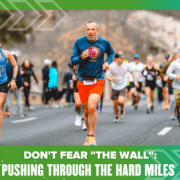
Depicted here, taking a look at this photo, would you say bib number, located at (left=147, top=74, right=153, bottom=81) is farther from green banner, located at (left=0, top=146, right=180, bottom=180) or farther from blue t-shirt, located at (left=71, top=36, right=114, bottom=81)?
green banner, located at (left=0, top=146, right=180, bottom=180)

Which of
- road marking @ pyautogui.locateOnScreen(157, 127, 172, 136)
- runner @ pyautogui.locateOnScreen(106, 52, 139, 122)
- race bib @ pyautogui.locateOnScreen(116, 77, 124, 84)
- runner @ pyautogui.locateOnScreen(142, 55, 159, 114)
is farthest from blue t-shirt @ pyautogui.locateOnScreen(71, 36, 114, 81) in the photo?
runner @ pyautogui.locateOnScreen(142, 55, 159, 114)

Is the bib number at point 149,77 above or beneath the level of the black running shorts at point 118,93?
above

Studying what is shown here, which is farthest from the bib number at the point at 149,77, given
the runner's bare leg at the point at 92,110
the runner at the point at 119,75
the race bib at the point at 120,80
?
the runner's bare leg at the point at 92,110

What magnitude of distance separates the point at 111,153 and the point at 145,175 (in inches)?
41.1

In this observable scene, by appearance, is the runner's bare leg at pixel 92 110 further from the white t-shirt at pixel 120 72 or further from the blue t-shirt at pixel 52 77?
the blue t-shirt at pixel 52 77

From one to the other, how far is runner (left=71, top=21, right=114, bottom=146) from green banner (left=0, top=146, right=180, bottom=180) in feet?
1.97

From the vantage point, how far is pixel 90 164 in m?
5.01

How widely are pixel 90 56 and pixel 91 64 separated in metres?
0.14

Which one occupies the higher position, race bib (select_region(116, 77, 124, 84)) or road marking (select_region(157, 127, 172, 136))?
race bib (select_region(116, 77, 124, 84))

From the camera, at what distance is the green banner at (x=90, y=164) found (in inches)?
182

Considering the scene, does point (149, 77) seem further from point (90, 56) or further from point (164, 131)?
point (90, 56)

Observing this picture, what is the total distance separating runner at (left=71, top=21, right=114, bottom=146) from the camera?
602cm

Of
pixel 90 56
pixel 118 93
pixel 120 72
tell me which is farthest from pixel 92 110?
pixel 118 93

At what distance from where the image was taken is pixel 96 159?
17.3 feet
